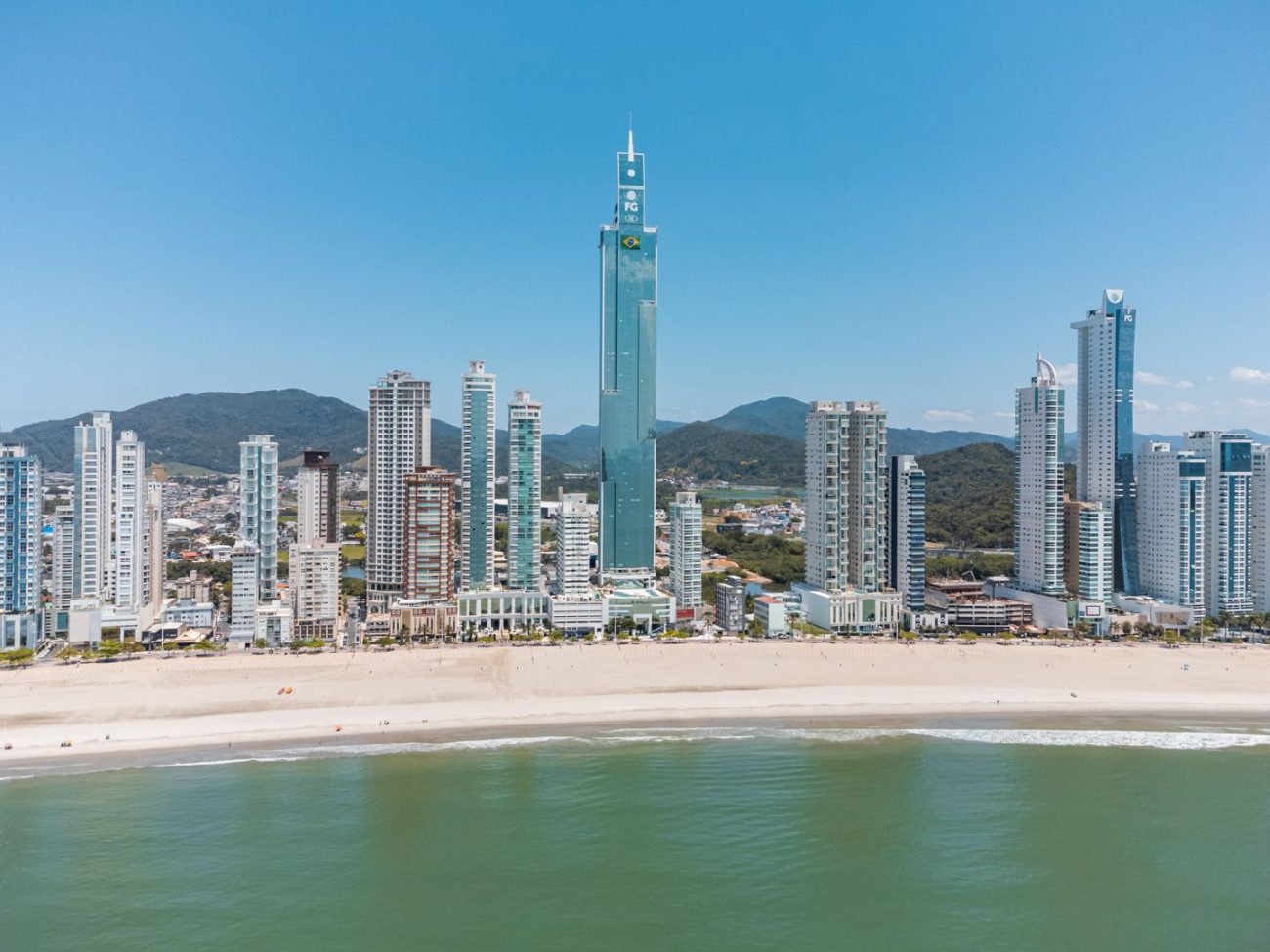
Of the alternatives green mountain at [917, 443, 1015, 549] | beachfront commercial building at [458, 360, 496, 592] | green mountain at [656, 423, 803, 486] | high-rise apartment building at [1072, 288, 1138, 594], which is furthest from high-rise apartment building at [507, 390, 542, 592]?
green mountain at [656, 423, 803, 486]

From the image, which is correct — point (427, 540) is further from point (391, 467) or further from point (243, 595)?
point (243, 595)

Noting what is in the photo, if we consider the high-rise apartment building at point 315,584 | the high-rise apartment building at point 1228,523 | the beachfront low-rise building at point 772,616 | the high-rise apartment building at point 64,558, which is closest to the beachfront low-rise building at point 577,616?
the beachfront low-rise building at point 772,616

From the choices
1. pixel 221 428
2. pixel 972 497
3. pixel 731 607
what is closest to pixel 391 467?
pixel 731 607

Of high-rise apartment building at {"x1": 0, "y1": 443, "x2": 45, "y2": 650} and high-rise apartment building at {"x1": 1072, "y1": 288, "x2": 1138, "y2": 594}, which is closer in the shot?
high-rise apartment building at {"x1": 0, "y1": 443, "x2": 45, "y2": 650}

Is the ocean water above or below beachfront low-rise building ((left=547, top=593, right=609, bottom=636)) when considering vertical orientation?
below

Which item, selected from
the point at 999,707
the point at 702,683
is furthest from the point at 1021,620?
the point at 702,683

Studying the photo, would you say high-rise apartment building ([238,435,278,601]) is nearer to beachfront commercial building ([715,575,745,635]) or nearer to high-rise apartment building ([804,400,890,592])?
beachfront commercial building ([715,575,745,635])

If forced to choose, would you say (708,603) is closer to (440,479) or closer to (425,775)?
(440,479)
